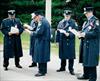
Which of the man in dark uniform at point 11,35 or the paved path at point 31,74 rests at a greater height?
the man in dark uniform at point 11,35

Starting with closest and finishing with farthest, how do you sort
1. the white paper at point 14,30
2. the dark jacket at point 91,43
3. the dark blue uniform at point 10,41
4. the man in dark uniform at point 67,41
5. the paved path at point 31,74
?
the dark jacket at point 91,43
the paved path at point 31,74
the man in dark uniform at point 67,41
the white paper at point 14,30
the dark blue uniform at point 10,41

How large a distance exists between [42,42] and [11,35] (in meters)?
1.31

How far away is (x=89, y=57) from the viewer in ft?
37.3

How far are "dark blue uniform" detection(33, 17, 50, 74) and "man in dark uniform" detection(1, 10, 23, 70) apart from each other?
102 cm

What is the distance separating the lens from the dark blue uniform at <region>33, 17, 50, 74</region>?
1232 centimetres

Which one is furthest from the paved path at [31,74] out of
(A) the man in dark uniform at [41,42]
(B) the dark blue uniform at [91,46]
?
(B) the dark blue uniform at [91,46]

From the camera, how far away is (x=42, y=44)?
1250cm

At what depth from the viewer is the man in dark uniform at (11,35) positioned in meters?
13.3

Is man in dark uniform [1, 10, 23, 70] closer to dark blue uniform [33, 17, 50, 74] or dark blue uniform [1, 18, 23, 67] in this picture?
dark blue uniform [1, 18, 23, 67]

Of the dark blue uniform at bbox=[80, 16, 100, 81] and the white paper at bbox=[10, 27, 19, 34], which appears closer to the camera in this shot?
the dark blue uniform at bbox=[80, 16, 100, 81]

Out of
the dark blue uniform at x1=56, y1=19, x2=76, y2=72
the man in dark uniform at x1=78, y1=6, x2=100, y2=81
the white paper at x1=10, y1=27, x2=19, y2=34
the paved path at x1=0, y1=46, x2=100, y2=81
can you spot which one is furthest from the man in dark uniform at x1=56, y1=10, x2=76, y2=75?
the man in dark uniform at x1=78, y1=6, x2=100, y2=81

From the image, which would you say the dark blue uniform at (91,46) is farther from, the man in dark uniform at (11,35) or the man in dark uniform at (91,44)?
the man in dark uniform at (11,35)

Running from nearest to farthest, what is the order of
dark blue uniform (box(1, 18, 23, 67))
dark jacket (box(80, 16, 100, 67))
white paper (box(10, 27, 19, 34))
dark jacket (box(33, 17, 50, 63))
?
dark jacket (box(80, 16, 100, 67)) → dark jacket (box(33, 17, 50, 63)) → white paper (box(10, 27, 19, 34)) → dark blue uniform (box(1, 18, 23, 67))

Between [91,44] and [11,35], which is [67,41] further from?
[91,44]
